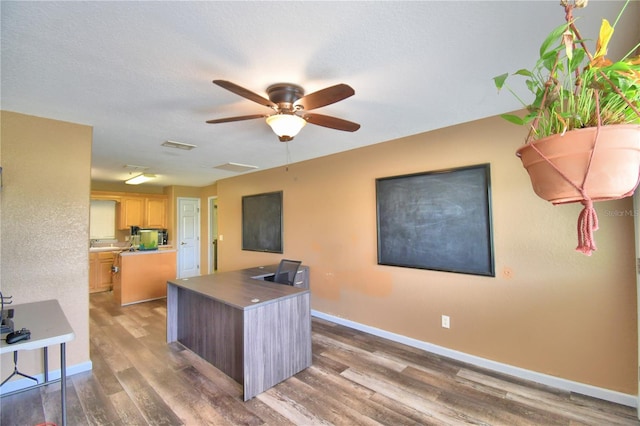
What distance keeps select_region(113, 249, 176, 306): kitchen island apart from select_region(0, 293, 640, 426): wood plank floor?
6.67 feet

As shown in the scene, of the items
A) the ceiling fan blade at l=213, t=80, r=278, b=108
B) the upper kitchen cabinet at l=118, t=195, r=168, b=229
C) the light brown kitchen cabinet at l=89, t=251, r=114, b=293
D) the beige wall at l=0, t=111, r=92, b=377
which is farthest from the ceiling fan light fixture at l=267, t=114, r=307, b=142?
the upper kitchen cabinet at l=118, t=195, r=168, b=229

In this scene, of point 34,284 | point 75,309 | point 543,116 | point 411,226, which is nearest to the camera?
point 543,116

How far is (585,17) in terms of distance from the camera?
137 centimetres

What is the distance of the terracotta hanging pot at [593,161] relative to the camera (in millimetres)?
699

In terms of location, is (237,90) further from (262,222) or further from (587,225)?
(262,222)

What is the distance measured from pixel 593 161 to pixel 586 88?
196 mm

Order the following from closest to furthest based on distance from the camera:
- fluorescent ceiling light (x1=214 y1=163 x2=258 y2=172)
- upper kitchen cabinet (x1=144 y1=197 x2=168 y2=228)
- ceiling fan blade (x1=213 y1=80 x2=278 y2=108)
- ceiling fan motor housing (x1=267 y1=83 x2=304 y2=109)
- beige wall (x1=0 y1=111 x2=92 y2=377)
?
1. ceiling fan blade (x1=213 y1=80 x2=278 y2=108)
2. ceiling fan motor housing (x1=267 y1=83 x2=304 y2=109)
3. beige wall (x1=0 y1=111 x2=92 y2=377)
4. fluorescent ceiling light (x1=214 y1=163 x2=258 y2=172)
5. upper kitchen cabinet (x1=144 y1=197 x2=168 y2=228)

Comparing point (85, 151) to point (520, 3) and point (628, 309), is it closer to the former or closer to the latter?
point (520, 3)

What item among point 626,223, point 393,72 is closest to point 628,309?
point 626,223

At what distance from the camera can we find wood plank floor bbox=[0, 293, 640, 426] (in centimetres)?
200

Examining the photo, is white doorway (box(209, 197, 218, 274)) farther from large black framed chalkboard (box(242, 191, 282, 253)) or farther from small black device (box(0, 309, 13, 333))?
small black device (box(0, 309, 13, 333))

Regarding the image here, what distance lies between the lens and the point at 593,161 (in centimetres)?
71

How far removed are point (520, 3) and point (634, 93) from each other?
881mm

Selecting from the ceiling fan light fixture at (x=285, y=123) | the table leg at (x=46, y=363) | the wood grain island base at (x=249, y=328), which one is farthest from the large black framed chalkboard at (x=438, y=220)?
the table leg at (x=46, y=363)
